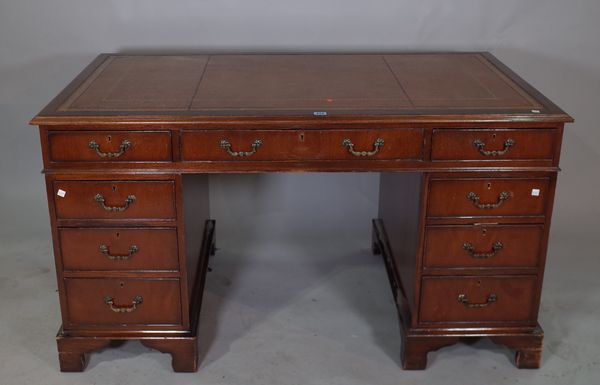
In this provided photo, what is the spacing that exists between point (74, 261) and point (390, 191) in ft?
3.87

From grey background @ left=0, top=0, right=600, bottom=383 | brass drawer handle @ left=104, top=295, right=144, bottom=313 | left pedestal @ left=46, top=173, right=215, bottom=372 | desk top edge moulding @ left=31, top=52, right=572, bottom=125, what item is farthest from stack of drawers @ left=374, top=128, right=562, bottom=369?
brass drawer handle @ left=104, top=295, right=144, bottom=313

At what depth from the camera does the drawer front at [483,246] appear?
2.43 m

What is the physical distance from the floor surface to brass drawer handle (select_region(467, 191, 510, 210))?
564 mm

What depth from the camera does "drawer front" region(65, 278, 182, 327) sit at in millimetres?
2477

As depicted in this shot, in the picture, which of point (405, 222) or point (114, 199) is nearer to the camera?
point (114, 199)

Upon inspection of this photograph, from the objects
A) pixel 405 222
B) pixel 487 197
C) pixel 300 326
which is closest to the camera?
pixel 487 197

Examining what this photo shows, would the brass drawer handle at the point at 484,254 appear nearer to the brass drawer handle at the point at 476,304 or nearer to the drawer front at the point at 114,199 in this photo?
the brass drawer handle at the point at 476,304

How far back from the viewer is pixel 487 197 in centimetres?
239

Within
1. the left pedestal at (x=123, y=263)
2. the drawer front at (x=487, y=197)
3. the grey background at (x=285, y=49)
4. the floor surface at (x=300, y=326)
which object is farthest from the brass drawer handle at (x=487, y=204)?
the left pedestal at (x=123, y=263)

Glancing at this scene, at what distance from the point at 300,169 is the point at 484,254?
0.63 meters

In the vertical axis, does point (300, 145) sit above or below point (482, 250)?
above

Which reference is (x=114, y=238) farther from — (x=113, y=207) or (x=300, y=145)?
(x=300, y=145)

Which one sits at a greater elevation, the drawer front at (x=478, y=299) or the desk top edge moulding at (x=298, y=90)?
the desk top edge moulding at (x=298, y=90)

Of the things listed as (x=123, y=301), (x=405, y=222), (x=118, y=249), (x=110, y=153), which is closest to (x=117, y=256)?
(x=118, y=249)
